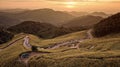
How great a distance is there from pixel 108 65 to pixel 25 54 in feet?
128

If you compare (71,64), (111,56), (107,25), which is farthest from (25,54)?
(107,25)

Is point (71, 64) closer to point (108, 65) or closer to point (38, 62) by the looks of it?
point (108, 65)

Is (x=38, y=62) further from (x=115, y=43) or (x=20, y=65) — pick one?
(x=115, y=43)

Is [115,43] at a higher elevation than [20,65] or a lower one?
higher

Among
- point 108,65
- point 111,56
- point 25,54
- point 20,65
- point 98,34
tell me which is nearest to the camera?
point 108,65

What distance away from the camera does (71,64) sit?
182 feet

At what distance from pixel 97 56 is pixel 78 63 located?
528cm

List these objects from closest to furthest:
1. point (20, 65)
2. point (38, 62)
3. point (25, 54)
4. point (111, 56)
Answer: point (111, 56), point (38, 62), point (20, 65), point (25, 54)

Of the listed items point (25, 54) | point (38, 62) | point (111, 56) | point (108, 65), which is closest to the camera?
point (108, 65)

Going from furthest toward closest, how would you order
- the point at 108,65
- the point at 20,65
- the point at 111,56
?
the point at 20,65 → the point at 111,56 → the point at 108,65

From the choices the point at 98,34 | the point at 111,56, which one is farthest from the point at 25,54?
the point at 98,34

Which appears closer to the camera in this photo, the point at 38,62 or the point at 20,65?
the point at 38,62

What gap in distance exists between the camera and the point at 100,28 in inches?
4609

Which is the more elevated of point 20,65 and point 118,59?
point 118,59
